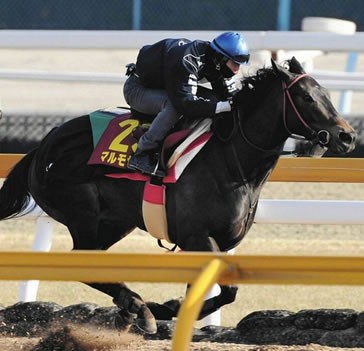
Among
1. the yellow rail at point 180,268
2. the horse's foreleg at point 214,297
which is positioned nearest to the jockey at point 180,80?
the horse's foreleg at point 214,297

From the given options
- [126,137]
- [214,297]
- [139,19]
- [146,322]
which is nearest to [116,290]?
[146,322]

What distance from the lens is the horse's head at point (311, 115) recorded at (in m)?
5.39

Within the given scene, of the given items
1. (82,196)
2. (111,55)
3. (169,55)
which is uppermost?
(169,55)

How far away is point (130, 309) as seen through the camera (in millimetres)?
5547

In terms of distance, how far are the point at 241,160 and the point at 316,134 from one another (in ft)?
1.24

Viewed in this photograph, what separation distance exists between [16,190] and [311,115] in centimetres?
175

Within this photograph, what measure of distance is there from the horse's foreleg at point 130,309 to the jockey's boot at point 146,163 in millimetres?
591

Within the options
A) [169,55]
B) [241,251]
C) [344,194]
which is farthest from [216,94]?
[344,194]

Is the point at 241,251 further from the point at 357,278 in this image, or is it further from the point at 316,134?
the point at 357,278

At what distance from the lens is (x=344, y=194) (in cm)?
993

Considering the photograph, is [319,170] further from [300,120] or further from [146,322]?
[146,322]

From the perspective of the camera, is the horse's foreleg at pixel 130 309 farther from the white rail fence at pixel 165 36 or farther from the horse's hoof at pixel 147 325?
the white rail fence at pixel 165 36

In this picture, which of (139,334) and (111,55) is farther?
(111,55)

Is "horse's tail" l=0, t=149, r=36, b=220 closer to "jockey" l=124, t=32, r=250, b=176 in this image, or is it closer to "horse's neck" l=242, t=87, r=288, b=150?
"jockey" l=124, t=32, r=250, b=176
